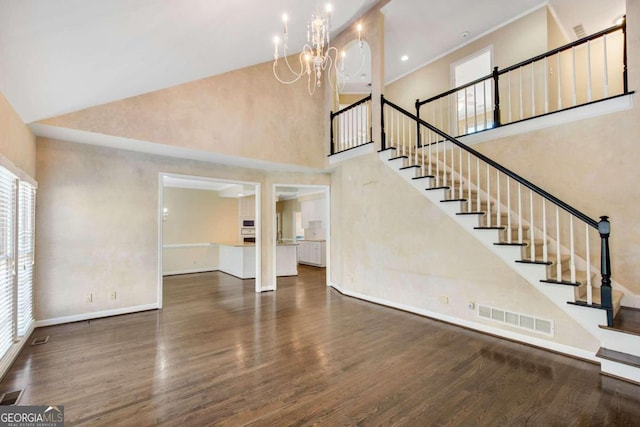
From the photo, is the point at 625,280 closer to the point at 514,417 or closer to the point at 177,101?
the point at 514,417

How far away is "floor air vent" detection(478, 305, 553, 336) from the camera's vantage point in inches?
130

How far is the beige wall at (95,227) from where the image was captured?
13.7 ft

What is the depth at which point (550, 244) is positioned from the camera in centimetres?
395

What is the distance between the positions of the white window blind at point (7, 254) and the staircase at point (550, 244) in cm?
497

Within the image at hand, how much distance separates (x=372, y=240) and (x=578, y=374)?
3234mm

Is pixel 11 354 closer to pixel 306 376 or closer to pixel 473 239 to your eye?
pixel 306 376

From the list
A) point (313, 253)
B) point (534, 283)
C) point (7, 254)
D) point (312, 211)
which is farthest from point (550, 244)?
point (312, 211)

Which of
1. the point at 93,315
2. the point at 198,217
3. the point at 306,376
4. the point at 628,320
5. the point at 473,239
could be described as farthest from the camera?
the point at 198,217

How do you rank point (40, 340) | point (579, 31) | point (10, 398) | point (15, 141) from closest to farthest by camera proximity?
point (10, 398) → point (15, 141) → point (40, 340) → point (579, 31)

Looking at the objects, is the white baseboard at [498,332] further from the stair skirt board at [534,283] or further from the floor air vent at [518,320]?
the floor air vent at [518,320]

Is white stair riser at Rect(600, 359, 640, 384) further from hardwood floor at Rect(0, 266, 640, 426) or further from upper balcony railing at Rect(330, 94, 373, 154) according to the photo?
upper balcony railing at Rect(330, 94, 373, 154)

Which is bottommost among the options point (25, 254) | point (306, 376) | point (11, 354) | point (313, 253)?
point (306, 376)

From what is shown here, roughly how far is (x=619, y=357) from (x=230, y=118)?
5.86 m

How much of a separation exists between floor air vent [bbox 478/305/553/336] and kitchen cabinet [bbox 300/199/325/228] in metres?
6.73
